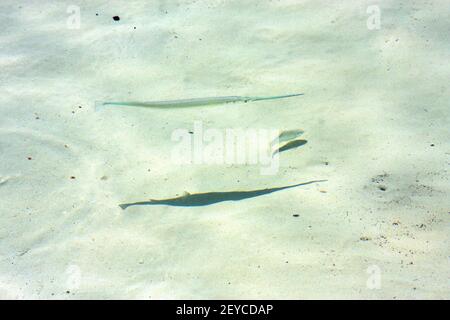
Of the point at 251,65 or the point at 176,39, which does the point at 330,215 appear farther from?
the point at 176,39

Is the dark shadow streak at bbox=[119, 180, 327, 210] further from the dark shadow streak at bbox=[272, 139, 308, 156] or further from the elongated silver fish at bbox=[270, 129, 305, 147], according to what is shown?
the elongated silver fish at bbox=[270, 129, 305, 147]

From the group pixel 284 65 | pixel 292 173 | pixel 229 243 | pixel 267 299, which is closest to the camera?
pixel 267 299

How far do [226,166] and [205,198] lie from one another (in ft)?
1.36

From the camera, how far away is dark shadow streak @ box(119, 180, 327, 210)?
3471 mm

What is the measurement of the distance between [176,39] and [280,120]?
187cm

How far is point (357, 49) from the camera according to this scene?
495cm

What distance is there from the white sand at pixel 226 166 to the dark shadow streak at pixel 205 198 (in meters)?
0.06

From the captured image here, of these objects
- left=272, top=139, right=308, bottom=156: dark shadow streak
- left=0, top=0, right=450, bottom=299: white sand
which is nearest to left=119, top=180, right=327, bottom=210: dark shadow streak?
left=0, top=0, right=450, bottom=299: white sand

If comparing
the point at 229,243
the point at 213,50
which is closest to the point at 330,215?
the point at 229,243

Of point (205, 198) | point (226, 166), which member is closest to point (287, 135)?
point (226, 166)

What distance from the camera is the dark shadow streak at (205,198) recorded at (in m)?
3.47

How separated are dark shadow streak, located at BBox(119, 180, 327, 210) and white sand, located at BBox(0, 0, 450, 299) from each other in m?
0.06

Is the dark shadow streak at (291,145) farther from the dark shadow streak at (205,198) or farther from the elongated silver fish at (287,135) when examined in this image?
the dark shadow streak at (205,198)
